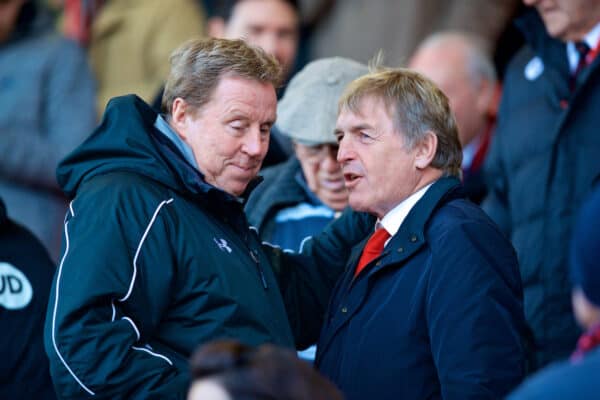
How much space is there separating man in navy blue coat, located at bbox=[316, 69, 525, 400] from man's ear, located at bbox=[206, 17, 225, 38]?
2742 mm

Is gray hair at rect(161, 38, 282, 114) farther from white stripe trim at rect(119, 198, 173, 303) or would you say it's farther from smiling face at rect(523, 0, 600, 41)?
smiling face at rect(523, 0, 600, 41)

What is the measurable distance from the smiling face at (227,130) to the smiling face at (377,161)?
13.6 inches

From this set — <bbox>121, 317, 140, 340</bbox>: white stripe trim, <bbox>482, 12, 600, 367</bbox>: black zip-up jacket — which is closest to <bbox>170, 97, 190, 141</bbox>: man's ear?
<bbox>121, 317, 140, 340</bbox>: white stripe trim

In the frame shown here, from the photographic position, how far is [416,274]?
374 cm

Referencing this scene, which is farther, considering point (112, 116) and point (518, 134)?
point (518, 134)

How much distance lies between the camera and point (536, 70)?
551 cm

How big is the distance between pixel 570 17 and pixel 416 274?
1.95 meters

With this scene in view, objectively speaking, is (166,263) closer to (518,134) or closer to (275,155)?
(275,155)

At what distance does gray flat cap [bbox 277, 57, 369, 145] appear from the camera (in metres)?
4.79

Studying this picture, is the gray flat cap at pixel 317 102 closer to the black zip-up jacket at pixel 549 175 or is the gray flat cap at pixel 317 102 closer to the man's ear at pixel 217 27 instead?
the black zip-up jacket at pixel 549 175

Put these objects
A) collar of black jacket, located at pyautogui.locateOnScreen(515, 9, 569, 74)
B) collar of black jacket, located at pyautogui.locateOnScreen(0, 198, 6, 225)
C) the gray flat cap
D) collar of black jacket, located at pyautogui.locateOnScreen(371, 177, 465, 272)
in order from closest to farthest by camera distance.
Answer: collar of black jacket, located at pyautogui.locateOnScreen(371, 177, 465, 272) < collar of black jacket, located at pyautogui.locateOnScreen(0, 198, 6, 225) < the gray flat cap < collar of black jacket, located at pyautogui.locateOnScreen(515, 9, 569, 74)

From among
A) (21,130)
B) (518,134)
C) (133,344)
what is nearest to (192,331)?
(133,344)

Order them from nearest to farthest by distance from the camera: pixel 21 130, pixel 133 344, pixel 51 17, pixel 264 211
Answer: pixel 133 344
pixel 264 211
pixel 21 130
pixel 51 17

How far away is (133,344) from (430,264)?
3.00 ft
